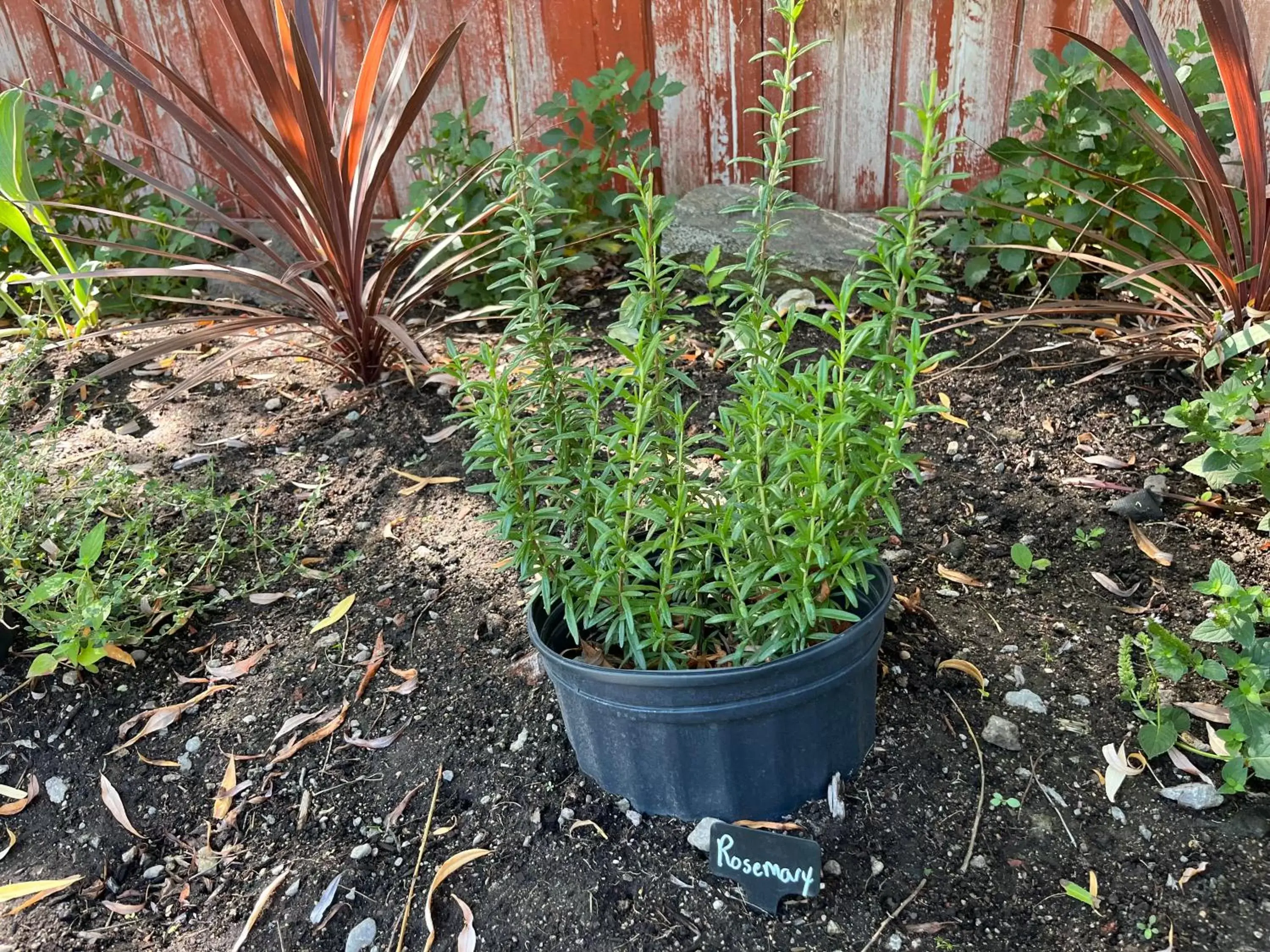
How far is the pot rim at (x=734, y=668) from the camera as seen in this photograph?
4.35 feet

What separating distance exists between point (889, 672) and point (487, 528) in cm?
96

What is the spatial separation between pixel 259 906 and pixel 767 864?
2.66 ft

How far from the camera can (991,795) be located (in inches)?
61.1

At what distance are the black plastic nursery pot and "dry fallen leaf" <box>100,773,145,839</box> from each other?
0.80 meters

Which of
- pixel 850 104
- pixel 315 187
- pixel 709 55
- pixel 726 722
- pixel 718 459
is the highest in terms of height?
pixel 709 55

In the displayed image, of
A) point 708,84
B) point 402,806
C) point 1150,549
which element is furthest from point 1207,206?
point 402,806

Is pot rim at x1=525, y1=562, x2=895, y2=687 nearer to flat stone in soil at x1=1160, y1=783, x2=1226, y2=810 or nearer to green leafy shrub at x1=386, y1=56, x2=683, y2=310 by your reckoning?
flat stone in soil at x1=1160, y1=783, x2=1226, y2=810

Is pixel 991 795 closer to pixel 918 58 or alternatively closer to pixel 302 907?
pixel 302 907

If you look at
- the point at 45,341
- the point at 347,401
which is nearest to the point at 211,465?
the point at 347,401

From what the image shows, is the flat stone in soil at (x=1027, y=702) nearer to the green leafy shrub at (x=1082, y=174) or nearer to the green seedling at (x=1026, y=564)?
the green seedling at (x=1026, y=564)

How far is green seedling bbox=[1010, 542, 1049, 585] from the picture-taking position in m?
1.96

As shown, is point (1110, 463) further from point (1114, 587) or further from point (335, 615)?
point (335, 615)

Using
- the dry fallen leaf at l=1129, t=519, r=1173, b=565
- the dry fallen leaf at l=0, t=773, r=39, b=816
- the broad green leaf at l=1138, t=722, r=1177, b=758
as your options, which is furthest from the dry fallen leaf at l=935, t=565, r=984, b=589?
the dry fallen leaf at l=0, t=773, r=39, b=816

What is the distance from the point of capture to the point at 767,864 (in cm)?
141
